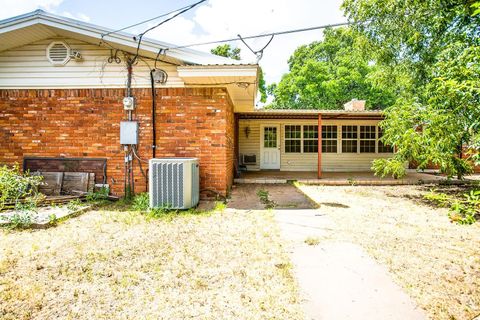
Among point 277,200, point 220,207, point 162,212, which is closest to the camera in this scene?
point 162,212

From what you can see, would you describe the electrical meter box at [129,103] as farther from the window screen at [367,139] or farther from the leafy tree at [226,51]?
the leafy tree at [226,51]

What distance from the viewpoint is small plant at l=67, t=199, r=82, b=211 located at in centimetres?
494

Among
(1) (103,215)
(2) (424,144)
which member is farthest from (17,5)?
(2) (424,144)

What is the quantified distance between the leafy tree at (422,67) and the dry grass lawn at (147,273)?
379cm

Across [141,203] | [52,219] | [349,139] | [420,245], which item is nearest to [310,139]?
[349,139]

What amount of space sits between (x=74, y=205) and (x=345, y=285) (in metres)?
5.05

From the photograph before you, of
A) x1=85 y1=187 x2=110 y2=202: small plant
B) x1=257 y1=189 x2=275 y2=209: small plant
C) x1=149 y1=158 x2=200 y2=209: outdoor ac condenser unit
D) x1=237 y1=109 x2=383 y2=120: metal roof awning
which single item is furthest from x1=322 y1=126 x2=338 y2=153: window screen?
x1=85 y1=187 x2=110 y2=202: small plant

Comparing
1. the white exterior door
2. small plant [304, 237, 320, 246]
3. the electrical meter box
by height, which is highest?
the electrical meter box

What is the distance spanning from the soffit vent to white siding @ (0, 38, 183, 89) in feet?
0.28

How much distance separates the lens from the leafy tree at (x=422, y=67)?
17.9 feet

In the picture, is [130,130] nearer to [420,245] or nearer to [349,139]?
[420,245]

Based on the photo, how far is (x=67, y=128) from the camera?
5.85 meters

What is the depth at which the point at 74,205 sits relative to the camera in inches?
203

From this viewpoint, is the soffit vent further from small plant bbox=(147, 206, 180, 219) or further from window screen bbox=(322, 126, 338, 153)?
window screen bbox=(322, 126, 338, 153)
